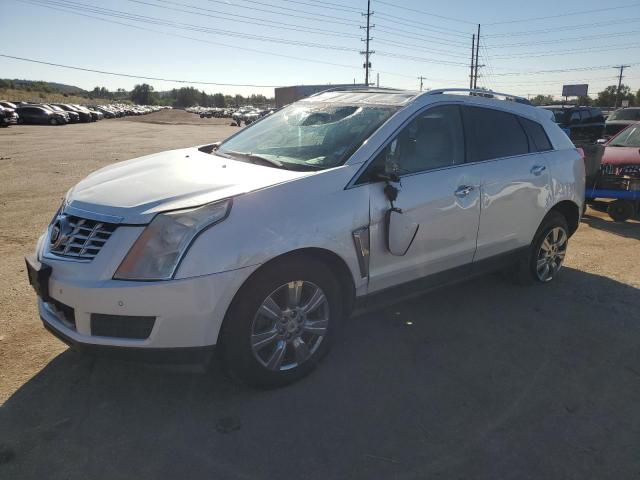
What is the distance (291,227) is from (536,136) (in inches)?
118

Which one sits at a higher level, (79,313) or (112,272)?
(112,272)

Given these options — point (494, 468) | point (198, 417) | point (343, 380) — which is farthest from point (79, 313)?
point (494, 468)

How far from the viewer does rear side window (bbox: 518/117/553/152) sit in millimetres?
4654

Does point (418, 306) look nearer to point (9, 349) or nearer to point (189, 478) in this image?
point (189, 478)

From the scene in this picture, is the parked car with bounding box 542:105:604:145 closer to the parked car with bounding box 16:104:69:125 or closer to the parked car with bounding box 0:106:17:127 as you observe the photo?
the parked car with bounding box 0:106:17:127

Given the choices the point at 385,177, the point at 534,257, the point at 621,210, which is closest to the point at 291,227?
the point at 385,177

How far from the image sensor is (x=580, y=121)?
17453mm

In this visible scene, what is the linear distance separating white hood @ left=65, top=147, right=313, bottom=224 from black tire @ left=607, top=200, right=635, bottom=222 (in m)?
6.87

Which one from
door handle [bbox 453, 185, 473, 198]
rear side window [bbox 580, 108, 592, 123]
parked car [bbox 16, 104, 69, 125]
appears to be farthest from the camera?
parked car [bbox 16, 104, 69, 125]

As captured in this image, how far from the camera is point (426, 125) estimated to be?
3.80 metres

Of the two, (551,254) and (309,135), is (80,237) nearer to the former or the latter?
(309,135)

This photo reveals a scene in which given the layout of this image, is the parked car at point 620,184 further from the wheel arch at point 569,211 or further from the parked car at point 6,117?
the parked car at point 6,117

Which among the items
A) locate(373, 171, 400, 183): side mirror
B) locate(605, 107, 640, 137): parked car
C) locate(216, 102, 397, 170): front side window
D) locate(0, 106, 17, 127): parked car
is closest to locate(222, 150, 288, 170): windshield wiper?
locate(216, 102, 397, 170): front side window

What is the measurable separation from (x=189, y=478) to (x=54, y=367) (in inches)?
57.6
